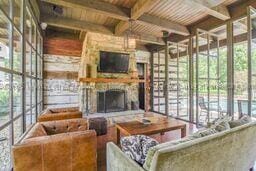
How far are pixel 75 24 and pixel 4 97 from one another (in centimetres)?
286

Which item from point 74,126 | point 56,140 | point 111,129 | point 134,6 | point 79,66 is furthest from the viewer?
point 79,66

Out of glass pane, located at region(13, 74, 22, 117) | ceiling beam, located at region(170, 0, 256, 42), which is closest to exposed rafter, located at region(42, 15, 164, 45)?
glass pane, located at region(13, 74, 22, 117)

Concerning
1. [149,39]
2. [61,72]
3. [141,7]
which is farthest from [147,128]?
[61,72]

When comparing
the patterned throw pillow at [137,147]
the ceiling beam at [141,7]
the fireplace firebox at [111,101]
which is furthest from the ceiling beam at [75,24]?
the patterned throw pillow at [137,147]

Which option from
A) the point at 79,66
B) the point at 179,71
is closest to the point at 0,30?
the point at 79,66

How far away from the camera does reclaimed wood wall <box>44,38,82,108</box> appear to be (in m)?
5.39

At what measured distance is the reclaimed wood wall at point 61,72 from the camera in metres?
5.39

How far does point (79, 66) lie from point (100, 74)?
111cm

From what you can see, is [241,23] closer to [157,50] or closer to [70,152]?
[157,50]

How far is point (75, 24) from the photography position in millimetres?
4309

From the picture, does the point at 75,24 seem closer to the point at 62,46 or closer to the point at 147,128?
the point at 62,46

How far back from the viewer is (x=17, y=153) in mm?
1644

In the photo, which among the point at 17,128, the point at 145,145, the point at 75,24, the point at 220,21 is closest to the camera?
the point at 145,145

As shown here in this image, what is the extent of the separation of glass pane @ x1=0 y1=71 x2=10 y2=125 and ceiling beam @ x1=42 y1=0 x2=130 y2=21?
1.76m
